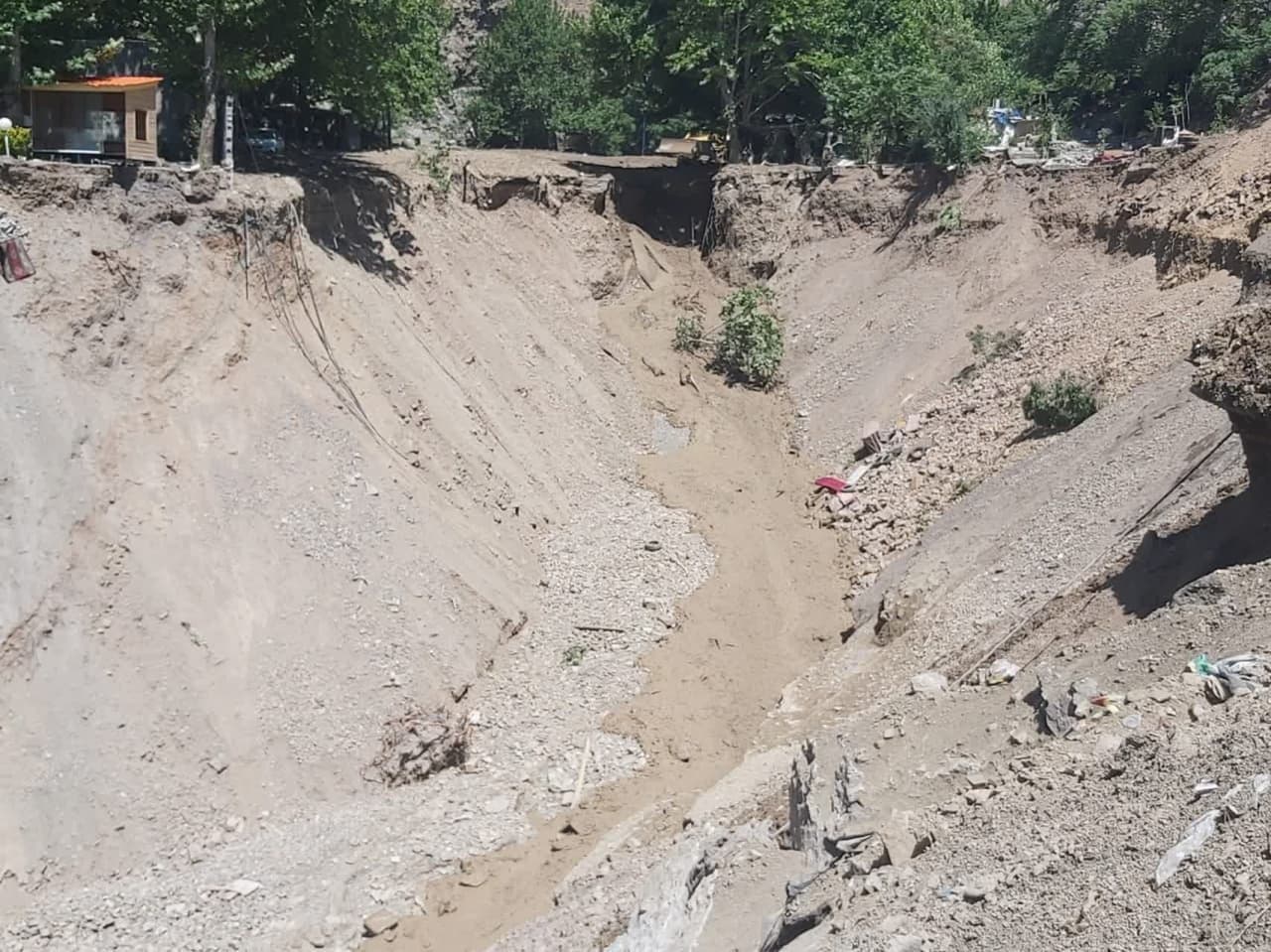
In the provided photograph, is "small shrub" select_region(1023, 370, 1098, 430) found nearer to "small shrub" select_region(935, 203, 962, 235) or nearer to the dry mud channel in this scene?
the dry mud channel

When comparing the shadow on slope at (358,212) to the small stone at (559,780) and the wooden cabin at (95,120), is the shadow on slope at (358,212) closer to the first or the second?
the wooden cabin at (95,120)

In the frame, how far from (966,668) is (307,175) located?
17.4m

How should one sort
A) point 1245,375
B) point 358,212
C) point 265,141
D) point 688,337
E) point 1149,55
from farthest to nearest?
point 1149,55 < point 688,337 < point 265,141 < point 358,212 < point 1245,375

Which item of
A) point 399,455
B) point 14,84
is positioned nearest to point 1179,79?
point 399,455

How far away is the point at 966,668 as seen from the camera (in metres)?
18.2

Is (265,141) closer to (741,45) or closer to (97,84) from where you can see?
(97,84)

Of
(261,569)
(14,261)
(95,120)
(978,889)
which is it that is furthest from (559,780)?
(95,120)

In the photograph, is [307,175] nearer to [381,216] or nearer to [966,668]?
[381,216]

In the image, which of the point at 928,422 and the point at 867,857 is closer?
the point at 867,857

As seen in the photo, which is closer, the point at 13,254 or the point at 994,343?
the point at 13,254

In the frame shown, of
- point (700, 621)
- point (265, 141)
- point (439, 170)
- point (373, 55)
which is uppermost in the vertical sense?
point (373, 55)

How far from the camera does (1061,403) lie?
25.2 m

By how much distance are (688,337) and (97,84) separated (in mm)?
14240

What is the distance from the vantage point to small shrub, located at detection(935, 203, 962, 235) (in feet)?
112
